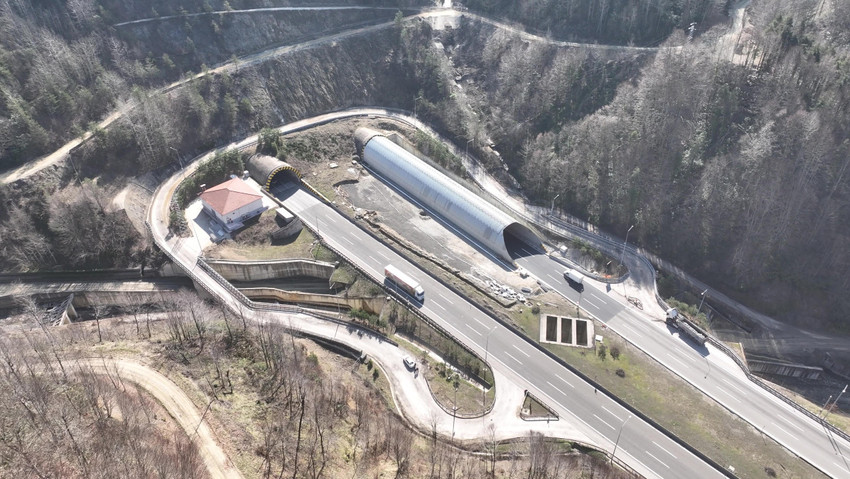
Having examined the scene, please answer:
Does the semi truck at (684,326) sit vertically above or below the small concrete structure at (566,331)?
above

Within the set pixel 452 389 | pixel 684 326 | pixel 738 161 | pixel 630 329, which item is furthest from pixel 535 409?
pixel 738 161

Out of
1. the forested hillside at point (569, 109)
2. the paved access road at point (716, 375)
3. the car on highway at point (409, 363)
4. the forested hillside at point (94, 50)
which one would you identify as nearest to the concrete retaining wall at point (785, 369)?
the forested hillside at point (569, 109)

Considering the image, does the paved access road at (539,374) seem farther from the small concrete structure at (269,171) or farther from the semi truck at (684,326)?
the semi truck at (684,326)

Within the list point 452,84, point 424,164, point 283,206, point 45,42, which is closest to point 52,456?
point 283,206

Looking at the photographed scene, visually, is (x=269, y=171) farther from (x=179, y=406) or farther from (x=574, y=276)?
(x=574, y=276)

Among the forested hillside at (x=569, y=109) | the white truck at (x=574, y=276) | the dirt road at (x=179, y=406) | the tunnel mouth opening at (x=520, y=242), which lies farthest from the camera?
the tunnel mouth opening at (x=520, y=242)

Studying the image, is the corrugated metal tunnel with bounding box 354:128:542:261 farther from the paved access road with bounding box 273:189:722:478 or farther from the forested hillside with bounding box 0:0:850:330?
the forested hillside with bounding box 0:0:850:330

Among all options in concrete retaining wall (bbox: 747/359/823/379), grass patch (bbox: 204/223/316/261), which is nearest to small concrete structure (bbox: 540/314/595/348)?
concrete retaining wall (bbox: 747/359/823/379)

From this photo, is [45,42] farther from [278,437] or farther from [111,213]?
[278,437]
